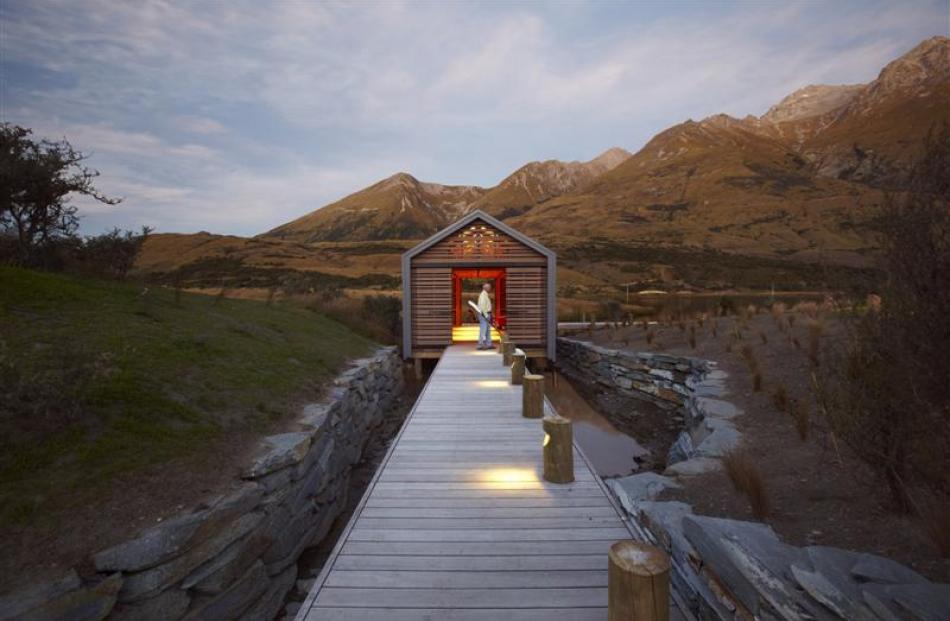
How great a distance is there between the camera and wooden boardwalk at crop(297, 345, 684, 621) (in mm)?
3080

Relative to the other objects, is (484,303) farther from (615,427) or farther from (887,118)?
(887,118)

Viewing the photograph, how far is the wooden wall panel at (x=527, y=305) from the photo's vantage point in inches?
647

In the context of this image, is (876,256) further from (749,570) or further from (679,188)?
(679,188)

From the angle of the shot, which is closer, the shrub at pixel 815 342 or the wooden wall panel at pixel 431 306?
the shrub at pixel 815 342

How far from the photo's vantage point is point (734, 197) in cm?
10456

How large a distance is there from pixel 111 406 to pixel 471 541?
13.9 feet

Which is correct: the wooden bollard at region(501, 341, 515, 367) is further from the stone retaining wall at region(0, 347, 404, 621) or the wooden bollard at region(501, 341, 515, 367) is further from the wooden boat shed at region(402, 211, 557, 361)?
the stone retaining wall at region(0, 347, 404, 621)

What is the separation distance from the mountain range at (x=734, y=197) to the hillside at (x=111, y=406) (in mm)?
5899

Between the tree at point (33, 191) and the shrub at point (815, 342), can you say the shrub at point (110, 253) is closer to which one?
the tree at point (33, 191)

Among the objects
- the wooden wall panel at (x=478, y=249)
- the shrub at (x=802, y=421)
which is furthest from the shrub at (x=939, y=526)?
the wooden wall panel at (x=478, y=249)

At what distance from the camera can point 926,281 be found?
117 inches

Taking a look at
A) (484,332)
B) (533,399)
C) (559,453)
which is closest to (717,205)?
(484,332)

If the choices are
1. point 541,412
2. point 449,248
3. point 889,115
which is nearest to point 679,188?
point 889,115

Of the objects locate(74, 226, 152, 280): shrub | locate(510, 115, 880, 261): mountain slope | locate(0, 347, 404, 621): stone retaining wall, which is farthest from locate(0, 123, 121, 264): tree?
locate(510, 115, 880, 261): mountain slope
